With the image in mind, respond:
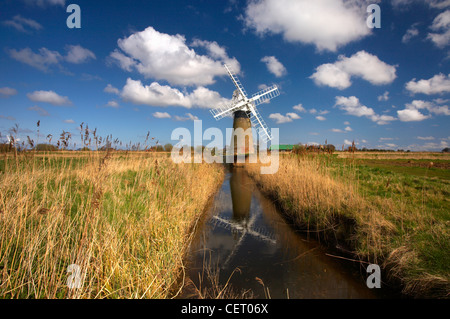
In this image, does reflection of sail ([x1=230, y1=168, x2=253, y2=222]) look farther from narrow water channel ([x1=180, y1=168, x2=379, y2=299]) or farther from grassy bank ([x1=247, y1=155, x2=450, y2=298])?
grassy bank ([x1=247, y1=155, x2=450, y2=298])

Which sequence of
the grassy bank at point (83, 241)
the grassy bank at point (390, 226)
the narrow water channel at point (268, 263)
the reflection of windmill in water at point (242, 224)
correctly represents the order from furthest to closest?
the reflection of windmill in water at point (242, 224), the narrow water channel at point (268, 263), the grassy bank at point (390, 226), the grassy bank at point (83, 241)

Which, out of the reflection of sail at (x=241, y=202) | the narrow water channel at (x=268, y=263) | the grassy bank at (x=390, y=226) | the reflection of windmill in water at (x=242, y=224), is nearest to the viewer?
the grassy bank at (x=390, y=226)

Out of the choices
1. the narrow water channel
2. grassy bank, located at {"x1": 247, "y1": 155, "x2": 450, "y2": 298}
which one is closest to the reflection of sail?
the narrow water channel

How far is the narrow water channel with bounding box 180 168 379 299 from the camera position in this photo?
2988mm

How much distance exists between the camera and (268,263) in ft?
12.2

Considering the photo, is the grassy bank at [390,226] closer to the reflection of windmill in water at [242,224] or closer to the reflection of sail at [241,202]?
the reflection of windmill in water at [242,224]

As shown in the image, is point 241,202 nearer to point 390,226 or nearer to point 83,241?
point 390,226

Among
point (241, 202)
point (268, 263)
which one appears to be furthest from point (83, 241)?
point (241, 202)

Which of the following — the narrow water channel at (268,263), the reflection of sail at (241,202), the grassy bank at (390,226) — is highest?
the grassy bank at (390,226)

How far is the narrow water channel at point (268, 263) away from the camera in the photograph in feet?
9.80

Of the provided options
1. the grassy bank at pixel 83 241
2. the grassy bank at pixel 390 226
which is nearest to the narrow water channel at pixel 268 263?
the grassy bank at pixel 390 226
